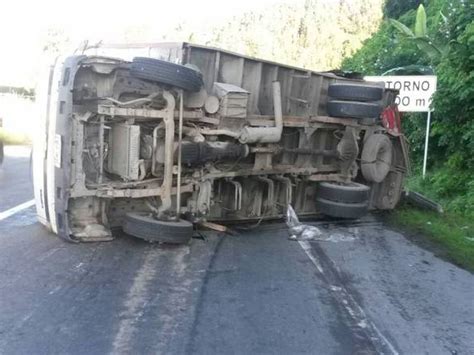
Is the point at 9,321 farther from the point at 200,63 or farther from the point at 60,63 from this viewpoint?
the point at 200,63

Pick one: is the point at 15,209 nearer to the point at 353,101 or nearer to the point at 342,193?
the point at 342,193

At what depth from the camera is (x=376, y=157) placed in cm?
920

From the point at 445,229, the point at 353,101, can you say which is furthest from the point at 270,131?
the point at 445,229

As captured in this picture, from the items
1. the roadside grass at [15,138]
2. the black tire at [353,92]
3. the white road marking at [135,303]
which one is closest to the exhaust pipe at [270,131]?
the black tire at [353,92]

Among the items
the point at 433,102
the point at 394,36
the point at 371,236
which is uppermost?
the point at 394,36

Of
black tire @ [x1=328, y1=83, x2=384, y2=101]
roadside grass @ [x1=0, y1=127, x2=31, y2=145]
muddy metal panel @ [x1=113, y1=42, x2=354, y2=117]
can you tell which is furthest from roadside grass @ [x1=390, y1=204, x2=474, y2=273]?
roadside grass @ [x1=0, y1=127, x2=31, y2=145]

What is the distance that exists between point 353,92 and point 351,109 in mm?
259

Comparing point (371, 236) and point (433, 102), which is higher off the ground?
point (433, 102)

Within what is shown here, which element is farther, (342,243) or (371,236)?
(371,236)

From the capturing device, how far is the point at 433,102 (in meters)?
11.0

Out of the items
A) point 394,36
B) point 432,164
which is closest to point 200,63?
point 432,164

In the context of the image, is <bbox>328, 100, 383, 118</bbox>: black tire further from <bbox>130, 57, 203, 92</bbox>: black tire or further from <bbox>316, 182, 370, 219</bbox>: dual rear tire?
<bbox>130, 57, 203, 92</bbox>: black tire

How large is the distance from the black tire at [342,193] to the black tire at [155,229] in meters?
2.71

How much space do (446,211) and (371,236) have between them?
2.76 m
